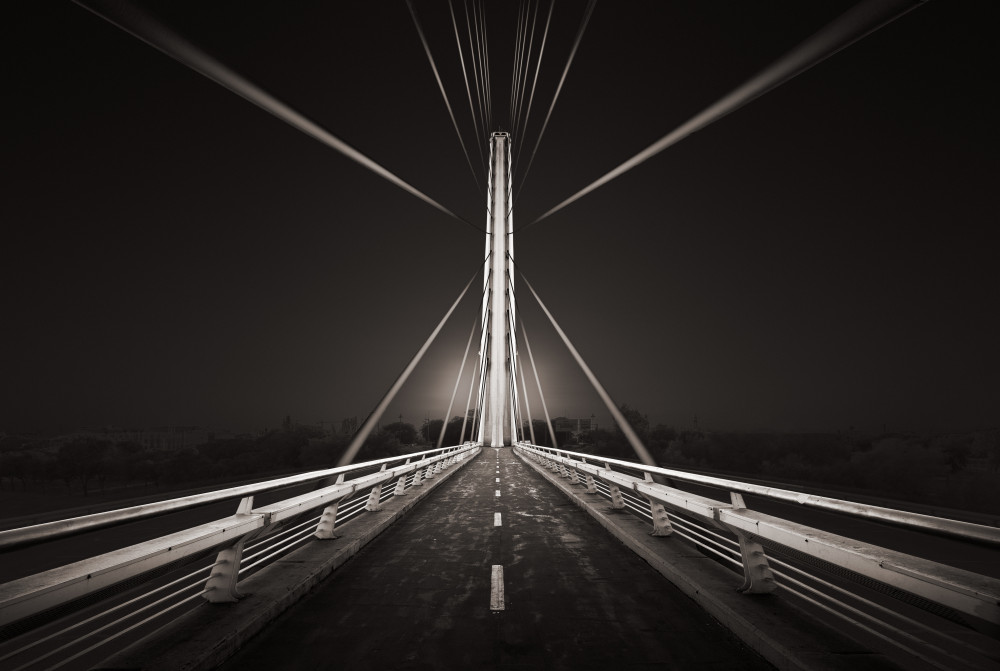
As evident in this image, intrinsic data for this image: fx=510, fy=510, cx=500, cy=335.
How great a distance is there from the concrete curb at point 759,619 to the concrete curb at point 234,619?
3.85m

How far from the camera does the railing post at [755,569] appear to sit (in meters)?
4.49

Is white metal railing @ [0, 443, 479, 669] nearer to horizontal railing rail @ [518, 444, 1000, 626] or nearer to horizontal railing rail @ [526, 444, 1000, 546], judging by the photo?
horizontal railing rail @ [518, 444, 1000, 626]

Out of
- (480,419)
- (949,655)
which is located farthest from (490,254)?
(949,655)

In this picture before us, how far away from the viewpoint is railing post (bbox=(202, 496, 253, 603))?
4.46 metres

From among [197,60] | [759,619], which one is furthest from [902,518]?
[197,60]

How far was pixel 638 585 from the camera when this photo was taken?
18.0ft

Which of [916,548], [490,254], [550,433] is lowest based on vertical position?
[916,548]

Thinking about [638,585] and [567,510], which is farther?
[567,510]

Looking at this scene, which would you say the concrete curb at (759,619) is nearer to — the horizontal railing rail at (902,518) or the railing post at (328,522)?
the horizontal railing rail at (902,518)

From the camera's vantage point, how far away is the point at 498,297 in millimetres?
43094

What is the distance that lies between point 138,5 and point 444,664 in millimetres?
5091

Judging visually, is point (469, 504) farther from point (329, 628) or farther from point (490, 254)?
point (490, 254)

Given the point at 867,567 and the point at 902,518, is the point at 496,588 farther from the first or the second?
the point at 902,518

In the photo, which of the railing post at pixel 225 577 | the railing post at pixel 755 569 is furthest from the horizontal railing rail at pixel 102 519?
the railing post at pixel 755 569
